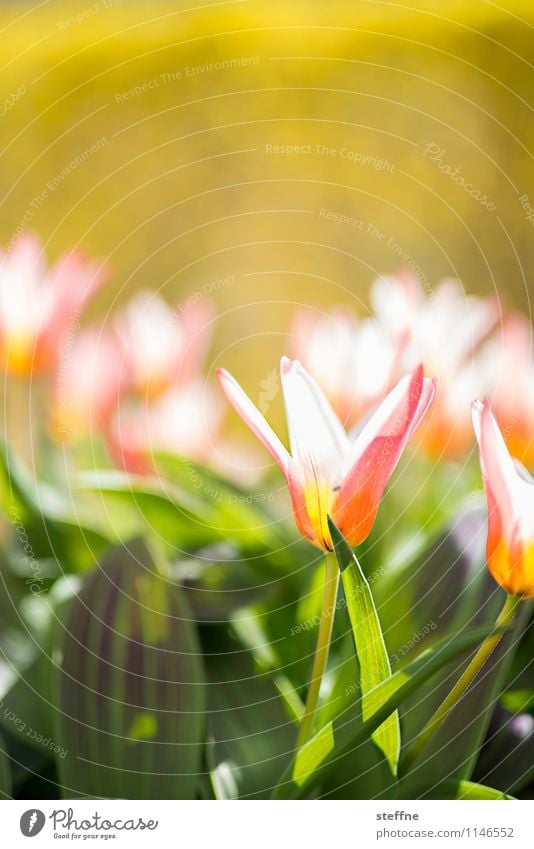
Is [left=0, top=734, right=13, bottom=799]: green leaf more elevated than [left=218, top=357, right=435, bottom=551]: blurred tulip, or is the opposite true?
[left=218, top=357, right=435, bottom=551]: blurred tulip

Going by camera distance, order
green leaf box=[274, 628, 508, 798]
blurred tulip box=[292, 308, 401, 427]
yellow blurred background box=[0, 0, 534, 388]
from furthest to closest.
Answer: yellow blurred background box=[0, 0, 534, 388] → blurred tulip box=[292, 308, 401, 427] → green leaf box=[274, 628, 508, 798]

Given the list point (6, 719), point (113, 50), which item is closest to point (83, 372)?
point (6, 719)

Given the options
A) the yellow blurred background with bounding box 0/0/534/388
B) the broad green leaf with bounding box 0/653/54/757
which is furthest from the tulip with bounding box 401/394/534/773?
the yellow blurred background with bounding box 0/0/534/388

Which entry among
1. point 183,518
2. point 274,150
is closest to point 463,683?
point 183,518

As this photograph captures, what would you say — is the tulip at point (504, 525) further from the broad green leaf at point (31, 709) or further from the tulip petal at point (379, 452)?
the broad green leaf at point (31, 709)

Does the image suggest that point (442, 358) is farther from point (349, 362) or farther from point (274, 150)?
point (274, 150)
